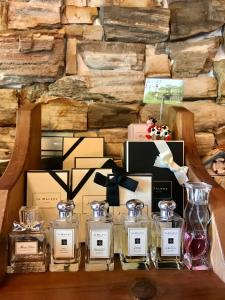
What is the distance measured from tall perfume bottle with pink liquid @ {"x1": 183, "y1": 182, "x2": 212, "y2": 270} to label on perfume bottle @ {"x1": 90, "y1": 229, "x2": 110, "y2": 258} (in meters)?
0.17

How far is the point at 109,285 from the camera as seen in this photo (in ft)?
2.35

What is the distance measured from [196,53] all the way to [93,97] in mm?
357

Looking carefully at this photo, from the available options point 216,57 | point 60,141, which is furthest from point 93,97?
point 216,57

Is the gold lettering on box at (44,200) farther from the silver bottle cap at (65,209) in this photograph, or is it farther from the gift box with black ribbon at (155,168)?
the gift box with black ribbon at (155,168)

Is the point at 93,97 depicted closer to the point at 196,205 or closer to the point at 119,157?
the point at 119,157

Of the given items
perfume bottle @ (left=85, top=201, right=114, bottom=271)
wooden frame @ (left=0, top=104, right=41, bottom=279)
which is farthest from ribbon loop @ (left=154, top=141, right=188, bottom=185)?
wooden frame @ (left=0, top=104, right=41, bottom=279)

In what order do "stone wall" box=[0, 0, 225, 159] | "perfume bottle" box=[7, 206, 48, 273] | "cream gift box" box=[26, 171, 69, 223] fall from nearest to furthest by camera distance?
"perfume bottle" box=[7, 206, 48, 273], "cream gift box" box=[26, 171, 69, 223], "stone wall" box=[0, 0, 225, 159]

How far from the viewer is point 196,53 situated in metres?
1.25

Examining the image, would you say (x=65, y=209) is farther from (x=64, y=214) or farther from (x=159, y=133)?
(x=159, y=133)

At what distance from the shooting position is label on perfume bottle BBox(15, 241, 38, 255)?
78cm

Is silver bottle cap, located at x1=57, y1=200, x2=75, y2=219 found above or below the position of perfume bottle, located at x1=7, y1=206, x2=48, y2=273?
above

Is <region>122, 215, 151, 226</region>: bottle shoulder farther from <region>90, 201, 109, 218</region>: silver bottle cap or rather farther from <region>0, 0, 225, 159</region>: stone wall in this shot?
<region>0, 0, 225, 159</region>: stone wall

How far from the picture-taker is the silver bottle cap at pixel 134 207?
2.65ft

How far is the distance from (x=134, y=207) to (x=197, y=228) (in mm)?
144
